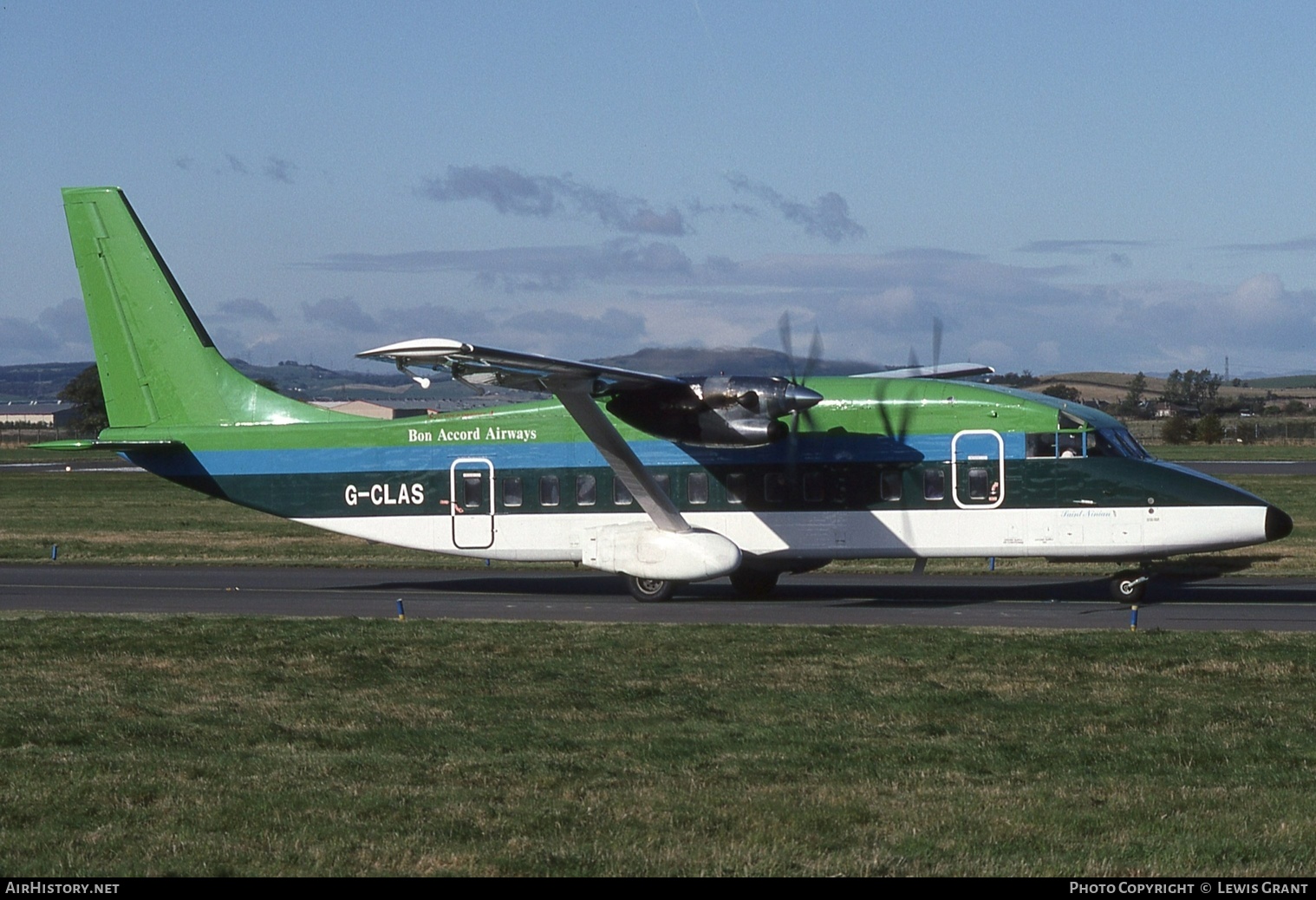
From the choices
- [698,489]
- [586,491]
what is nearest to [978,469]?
[698,489]

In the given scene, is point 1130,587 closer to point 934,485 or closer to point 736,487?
point 934,485

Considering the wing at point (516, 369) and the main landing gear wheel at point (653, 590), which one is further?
the main landing gear wheel at point (653, 590)

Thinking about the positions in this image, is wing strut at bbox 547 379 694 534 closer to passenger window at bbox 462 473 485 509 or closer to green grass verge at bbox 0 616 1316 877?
passenger window at bbox 462 473 485 509

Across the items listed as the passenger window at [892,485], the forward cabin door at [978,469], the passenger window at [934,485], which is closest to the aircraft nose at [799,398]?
the passenger window at [892,485]

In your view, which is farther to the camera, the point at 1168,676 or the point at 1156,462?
the point at 1156,462

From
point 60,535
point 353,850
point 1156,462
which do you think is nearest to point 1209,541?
point 1156,462

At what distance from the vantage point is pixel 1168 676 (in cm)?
1587

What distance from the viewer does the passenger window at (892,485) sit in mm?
23344

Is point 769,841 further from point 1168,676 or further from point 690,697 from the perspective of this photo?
point 1168,676

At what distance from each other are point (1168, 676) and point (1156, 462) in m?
8.06

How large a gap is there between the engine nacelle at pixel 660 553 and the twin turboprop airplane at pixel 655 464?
3 cm

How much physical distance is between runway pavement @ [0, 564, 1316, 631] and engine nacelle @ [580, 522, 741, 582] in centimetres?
64

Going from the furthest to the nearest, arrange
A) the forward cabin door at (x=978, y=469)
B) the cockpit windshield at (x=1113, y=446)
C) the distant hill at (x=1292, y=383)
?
the distant hill at (x=1292, y=383)
the forward cabin door at (x=978, y=469)
the cockpit windshield at (x=1113, y=446)

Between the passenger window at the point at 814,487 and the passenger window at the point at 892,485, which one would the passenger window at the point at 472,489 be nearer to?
the passenger window at the point at 814,487
